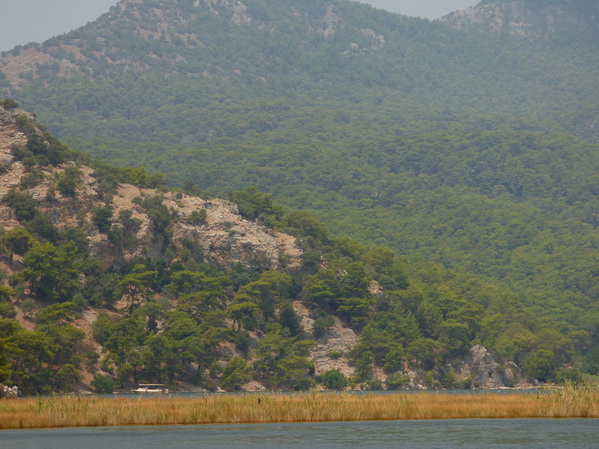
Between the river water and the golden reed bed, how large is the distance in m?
0.80

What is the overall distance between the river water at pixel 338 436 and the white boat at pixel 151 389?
158ft

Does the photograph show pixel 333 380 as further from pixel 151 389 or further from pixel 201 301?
pixel 151 389

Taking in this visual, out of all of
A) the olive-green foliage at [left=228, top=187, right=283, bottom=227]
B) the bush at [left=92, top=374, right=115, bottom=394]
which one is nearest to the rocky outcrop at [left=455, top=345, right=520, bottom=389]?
the olive-green foliage at [left=228, top=187, right=283, bottom=227]

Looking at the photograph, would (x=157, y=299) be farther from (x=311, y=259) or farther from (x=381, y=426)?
(x=381, y=426)

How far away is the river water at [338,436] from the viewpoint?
221ft

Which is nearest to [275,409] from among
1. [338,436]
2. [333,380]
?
[338,436]

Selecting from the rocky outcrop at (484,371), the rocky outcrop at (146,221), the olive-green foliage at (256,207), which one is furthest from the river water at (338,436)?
the olive-green foliage at (256,207)

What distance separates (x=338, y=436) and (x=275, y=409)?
7171 mm

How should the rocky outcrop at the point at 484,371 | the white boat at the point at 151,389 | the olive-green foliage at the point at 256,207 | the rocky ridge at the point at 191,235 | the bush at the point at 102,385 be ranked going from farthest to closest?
the olive-green foliage at the point at 256,207 < the rocky outcrop at the point at 484,371 < the rocky ridge at the point at 191,235 < the white boat at the point at 151,389 < the bush at the point at 102,385

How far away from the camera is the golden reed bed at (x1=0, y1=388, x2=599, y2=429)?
7419 centimetres

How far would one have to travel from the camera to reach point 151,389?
13038 centimetres

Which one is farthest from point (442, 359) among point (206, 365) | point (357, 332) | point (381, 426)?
point (381, 426)

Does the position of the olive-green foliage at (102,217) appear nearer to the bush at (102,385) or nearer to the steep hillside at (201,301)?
the steep hillside at (201,301)

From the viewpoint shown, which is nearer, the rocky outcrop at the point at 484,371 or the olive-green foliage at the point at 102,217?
the olive-green foliage at the point at 102,217
